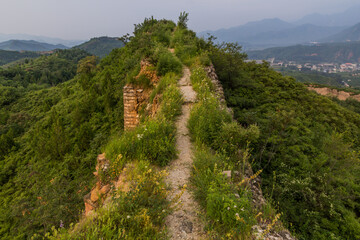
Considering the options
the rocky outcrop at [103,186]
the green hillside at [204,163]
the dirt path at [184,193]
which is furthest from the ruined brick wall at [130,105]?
the rocky outcrop at [103,186]

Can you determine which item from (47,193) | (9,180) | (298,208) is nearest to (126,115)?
(47,193)

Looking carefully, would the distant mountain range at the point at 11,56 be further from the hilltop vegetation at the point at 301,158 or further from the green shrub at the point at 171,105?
the green shrub at the point at 171,105

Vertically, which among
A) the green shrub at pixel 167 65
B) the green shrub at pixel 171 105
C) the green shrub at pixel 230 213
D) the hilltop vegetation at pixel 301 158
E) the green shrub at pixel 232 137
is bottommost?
the hilltop vegetation at pixel 301 158

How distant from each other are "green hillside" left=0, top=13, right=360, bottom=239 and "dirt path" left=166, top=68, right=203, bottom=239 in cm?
9

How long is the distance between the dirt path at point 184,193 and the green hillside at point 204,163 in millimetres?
88

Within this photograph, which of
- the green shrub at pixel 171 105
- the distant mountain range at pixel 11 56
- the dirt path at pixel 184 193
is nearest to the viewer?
the dirt path at pixel 184 193

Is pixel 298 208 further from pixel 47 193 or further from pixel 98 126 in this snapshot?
pixel 98 126

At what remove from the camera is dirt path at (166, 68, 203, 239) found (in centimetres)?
248

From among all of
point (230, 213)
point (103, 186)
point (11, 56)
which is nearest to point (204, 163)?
point (230, 213)

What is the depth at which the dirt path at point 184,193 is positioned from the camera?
2.48 m

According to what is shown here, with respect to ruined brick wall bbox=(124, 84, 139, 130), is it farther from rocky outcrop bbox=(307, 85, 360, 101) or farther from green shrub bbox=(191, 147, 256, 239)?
rocky outcrop bbox=(307, 85, 360, 101)

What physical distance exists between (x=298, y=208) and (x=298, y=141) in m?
3.75

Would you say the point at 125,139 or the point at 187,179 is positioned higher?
Result: the point at 125,139

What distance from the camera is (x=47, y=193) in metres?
6.27
